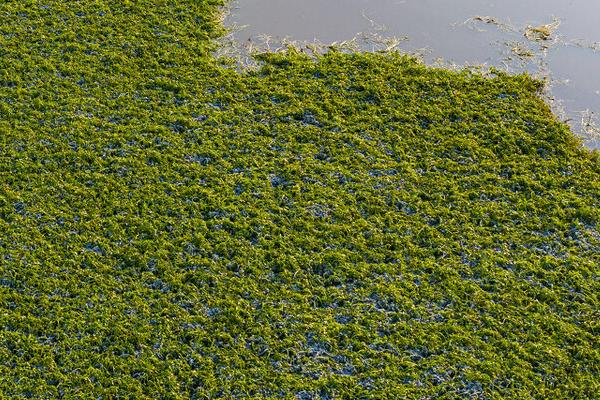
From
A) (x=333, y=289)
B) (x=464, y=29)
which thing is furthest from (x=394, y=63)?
(x=333, y=289)

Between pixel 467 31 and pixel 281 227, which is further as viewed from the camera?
pixel 467 31

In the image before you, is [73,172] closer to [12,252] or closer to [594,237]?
[12,252]

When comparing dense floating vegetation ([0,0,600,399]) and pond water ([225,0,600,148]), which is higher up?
pond water ([225,0,600,148])

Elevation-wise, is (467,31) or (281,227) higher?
(467,31)

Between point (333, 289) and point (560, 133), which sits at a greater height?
point (560, 133)

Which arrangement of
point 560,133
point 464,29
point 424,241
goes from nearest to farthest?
point 424,241 → point 560,133 → point 464,29
